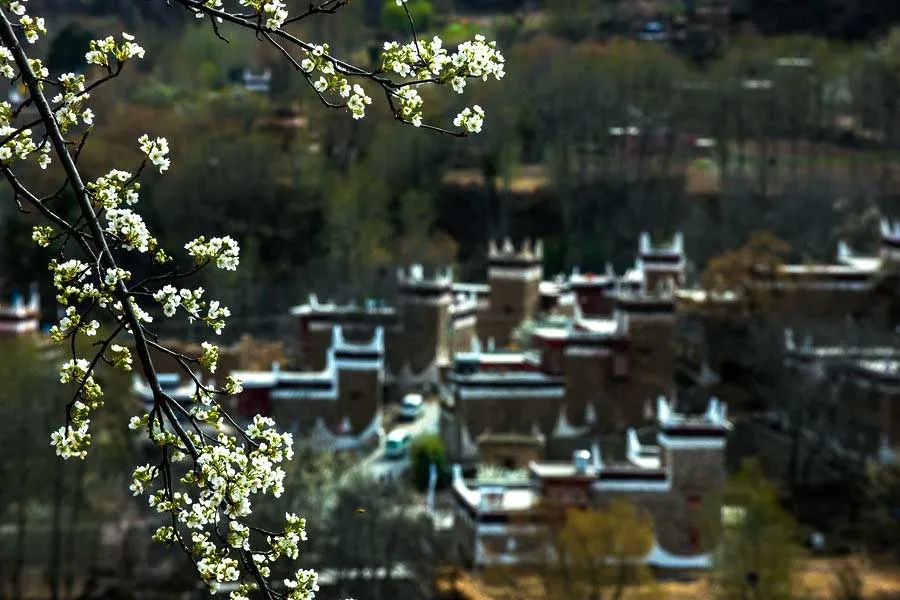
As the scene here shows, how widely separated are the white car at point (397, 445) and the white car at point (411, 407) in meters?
1.07

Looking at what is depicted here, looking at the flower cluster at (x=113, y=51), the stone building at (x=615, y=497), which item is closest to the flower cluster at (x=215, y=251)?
the flower cluster at (x=113, y=51)

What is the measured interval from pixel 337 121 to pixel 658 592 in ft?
63.4

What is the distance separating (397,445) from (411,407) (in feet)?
5.35

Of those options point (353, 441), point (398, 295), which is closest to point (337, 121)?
point (398, 295)

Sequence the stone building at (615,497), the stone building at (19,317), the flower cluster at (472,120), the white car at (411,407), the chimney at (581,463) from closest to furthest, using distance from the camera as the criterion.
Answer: the flower cluster at (472,120) < the stone building at (615,497) < the chimney at (581,463) < the stone building at (19,317) < the white car at (411,407)

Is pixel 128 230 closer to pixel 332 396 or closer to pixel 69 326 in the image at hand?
pixel 69 326

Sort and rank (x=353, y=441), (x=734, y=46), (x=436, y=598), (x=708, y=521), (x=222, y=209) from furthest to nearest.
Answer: (x=734, y=46)
(x=222, y=209)
(x=353, y=441)
(x=708, y=521)
(x=436, y=598)

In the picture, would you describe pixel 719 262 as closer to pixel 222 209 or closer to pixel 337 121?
pixel 222 209

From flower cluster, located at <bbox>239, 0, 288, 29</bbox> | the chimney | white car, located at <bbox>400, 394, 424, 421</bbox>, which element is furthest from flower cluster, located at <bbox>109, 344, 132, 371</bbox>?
white car, located at <bbox>400, 394, 424, 421</bbox>

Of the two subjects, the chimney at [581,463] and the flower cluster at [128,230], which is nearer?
the flower cluster at [128,230]

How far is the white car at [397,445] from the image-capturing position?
→ 25.1 m

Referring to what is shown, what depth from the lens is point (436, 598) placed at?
19078 mm

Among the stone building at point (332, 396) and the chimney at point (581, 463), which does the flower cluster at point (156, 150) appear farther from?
the stone building at point (332, 396)

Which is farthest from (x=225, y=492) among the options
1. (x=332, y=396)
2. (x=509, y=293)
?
(x=509, y=293)
